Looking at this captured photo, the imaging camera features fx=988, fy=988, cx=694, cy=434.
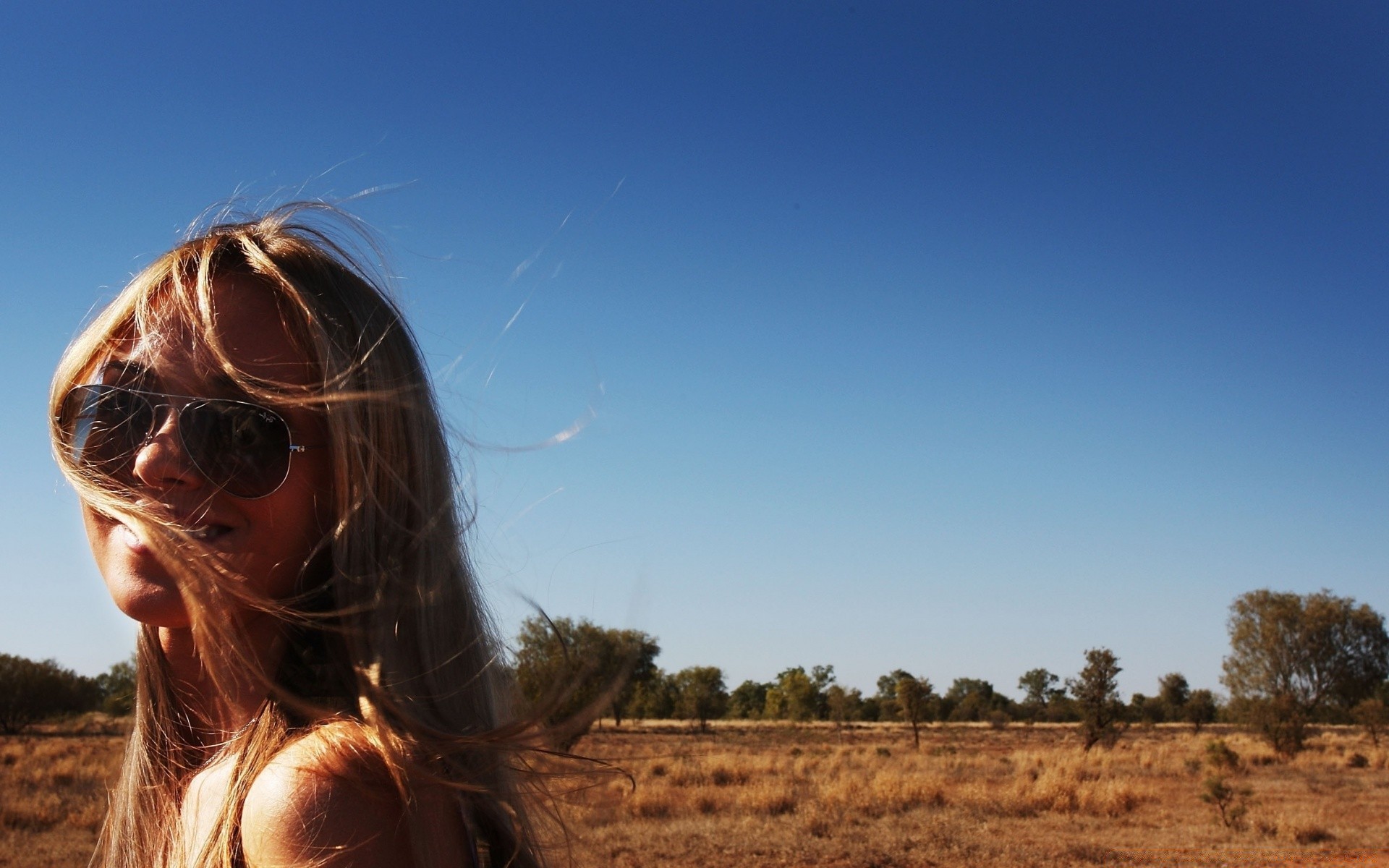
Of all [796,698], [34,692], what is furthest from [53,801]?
[796,698]

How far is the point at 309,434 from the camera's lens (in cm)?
116

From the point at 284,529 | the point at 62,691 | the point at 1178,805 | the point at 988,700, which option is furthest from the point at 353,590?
the point at 988,700

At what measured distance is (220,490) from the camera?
1.11 metres

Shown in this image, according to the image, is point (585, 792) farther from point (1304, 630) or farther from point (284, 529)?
point (1304, 630)

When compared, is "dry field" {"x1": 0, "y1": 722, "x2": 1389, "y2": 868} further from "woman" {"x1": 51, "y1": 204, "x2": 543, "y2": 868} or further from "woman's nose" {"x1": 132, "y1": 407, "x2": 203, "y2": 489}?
"woman's nose" {"x1": 132, "y1": 407, "x2": 203, "y2": 489}

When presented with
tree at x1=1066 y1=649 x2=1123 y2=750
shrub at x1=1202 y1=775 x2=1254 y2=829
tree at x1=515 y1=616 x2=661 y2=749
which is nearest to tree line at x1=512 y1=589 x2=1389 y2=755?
tree at x1=1066 y1=649 x2=1123 y2=750

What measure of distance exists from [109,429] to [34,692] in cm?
4471

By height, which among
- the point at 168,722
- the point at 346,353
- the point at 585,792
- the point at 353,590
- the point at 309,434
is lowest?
the point at 585,792

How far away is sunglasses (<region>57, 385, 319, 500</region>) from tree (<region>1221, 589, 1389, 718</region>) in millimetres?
61011

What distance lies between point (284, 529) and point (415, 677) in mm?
226

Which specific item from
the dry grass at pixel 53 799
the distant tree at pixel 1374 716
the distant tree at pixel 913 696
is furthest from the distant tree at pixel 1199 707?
the dry grass at pixel 53 799

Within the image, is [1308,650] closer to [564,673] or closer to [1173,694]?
[1173,694]

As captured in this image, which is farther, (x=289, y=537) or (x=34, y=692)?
(x=34, y=692)

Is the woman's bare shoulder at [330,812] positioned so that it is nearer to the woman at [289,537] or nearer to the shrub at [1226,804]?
the woman at [289,537]
